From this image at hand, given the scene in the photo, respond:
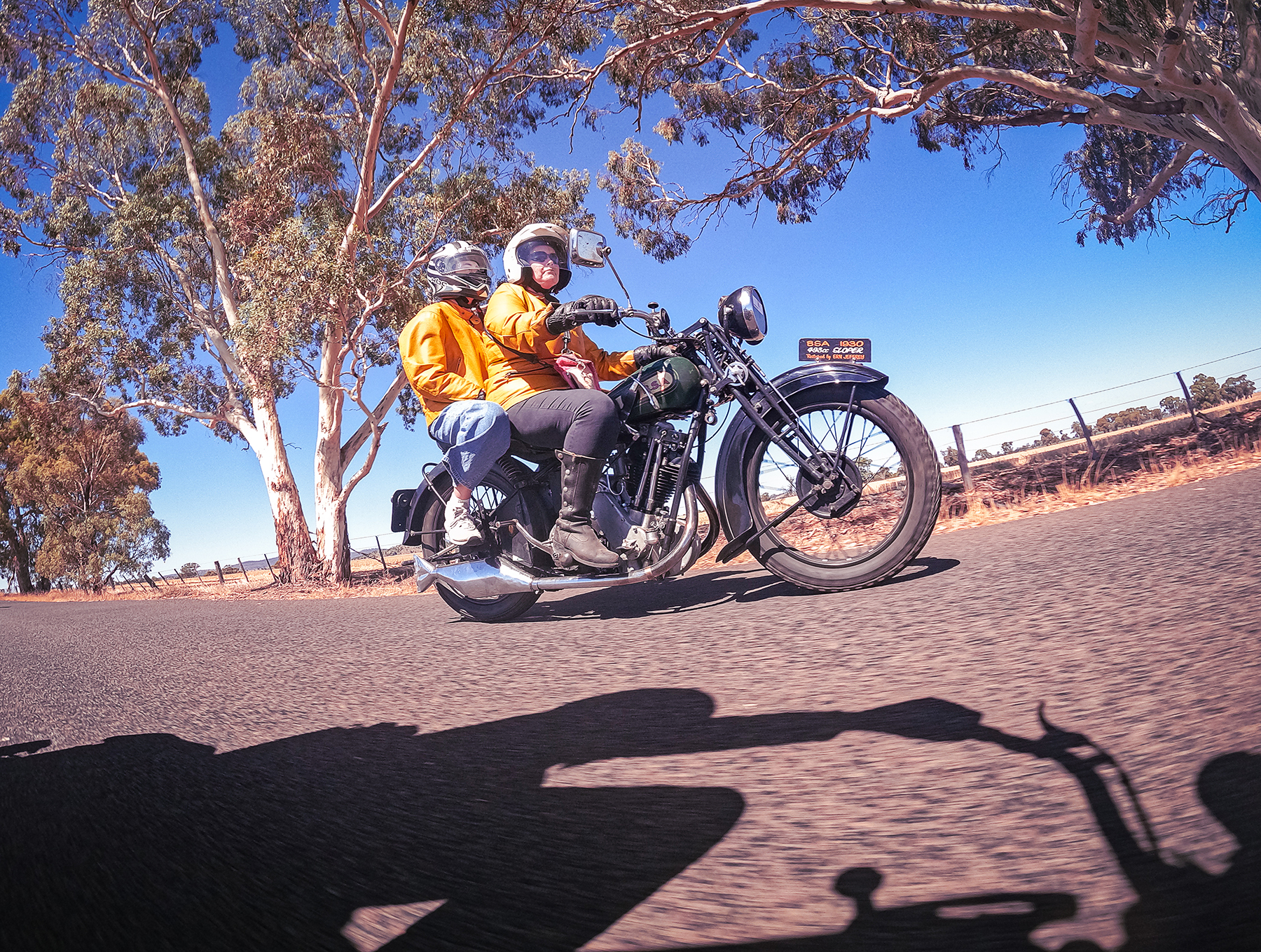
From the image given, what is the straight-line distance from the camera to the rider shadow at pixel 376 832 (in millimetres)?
813

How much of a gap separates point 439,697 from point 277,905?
3.31ft

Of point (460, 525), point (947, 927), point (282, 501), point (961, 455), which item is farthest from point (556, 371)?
point (282, 501)

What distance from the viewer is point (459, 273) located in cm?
349

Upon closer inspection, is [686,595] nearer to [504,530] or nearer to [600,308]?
[504,530]

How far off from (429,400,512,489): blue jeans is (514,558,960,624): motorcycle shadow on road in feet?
2.45

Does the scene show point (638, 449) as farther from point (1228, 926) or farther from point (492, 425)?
point (1228, 926)

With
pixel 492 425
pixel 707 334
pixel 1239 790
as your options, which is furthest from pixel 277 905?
pixel 707 334

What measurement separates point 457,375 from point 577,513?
0.97 meters

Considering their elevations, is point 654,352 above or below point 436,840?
above

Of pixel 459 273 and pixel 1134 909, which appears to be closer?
pixel 1134 909

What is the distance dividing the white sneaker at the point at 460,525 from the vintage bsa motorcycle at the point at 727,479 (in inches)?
4.5

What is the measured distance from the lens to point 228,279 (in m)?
16.0

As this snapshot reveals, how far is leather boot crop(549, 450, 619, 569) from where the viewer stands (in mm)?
2930

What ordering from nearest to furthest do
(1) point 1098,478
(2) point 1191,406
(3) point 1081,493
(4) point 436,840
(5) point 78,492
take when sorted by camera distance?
(4) point 436,840, (3) point 1081,493, (1) point 1098,478, (2) point 1191,406, (5) point 78,492
